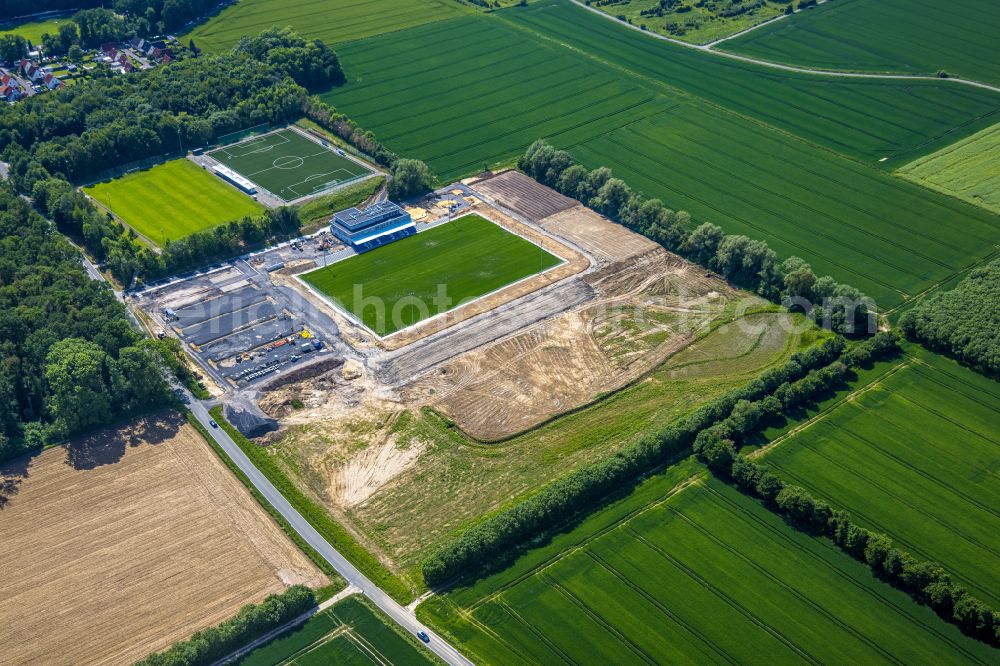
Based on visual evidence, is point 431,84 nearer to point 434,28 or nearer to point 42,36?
point 434,28

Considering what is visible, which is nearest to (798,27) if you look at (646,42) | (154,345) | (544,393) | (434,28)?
(646,42)

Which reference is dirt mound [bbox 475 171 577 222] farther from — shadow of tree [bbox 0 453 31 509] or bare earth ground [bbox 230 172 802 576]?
shadow of tree [bbox 0 453 31 509]

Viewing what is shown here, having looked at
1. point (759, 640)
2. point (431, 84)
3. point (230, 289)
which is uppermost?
point (431, 84)

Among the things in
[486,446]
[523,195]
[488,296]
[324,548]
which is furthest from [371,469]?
[523,195]

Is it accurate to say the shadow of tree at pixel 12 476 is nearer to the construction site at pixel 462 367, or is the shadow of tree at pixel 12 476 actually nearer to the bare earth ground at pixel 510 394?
the construction site at pixel 462 367

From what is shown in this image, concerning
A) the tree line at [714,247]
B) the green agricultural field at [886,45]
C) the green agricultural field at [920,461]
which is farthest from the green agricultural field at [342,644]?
the green agricultural field at [886,45]
